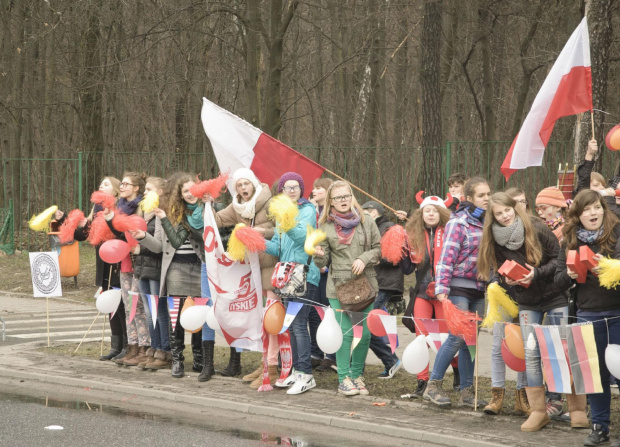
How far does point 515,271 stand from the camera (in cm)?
692

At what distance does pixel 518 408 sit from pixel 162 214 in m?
3.93

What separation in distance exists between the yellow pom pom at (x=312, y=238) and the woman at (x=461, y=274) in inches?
44.3

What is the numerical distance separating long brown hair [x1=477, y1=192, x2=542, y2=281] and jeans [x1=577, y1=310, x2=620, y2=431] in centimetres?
63

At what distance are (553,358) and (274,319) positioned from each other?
273 cm

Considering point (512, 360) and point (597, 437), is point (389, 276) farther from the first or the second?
point (597, 437)

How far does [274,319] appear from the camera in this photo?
8570 mm

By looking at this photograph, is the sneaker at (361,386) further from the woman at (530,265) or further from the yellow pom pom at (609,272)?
the yellow pom pom at (609,272)

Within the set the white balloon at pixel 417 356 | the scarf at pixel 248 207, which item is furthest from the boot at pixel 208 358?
the white balloon at pixel 417 356

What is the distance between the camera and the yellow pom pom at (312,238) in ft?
26.3

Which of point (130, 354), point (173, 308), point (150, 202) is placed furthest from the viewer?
point (130, 354)

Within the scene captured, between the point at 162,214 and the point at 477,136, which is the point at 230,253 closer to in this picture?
the point at 162,214

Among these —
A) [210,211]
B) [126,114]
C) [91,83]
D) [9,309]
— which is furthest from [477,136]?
[210,211]

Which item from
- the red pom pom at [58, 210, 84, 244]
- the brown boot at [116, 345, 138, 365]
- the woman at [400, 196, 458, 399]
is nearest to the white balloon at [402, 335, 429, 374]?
the woman at [400, 196, 458, 399]

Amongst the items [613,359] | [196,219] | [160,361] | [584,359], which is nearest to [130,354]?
[160,361]
